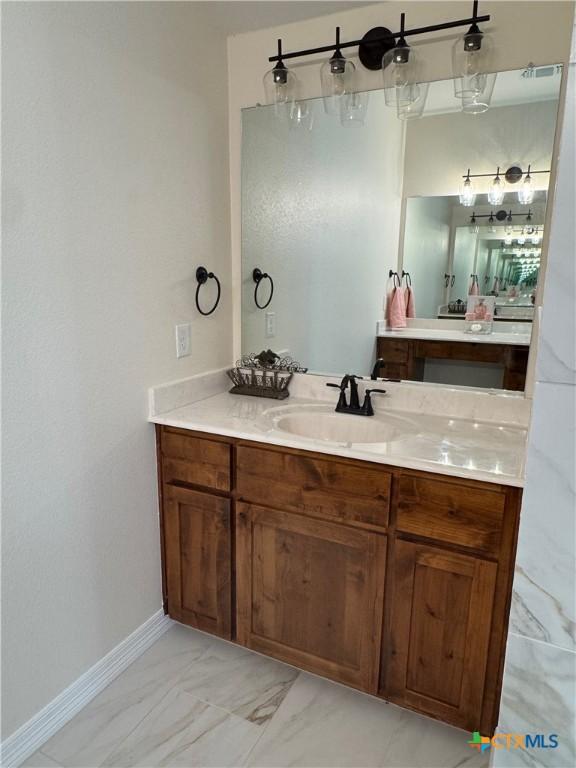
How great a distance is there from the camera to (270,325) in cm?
216

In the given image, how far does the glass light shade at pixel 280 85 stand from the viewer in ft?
6.00

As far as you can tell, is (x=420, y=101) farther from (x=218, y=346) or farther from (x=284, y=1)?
(x=218, y=346)

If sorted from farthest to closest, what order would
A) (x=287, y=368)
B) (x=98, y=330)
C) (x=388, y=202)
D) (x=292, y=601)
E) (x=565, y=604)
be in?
1. (x=287, y=368)
2. (x=388, y=202)
3. (x=292, y=601)
4. (x=98, y=330)
5. (x=565, y=604)

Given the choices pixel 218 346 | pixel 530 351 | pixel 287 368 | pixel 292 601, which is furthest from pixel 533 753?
pixel 218 346

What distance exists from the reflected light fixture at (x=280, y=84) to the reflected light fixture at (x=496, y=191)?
0.83 metres

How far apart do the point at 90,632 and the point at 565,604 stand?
4.70 feet

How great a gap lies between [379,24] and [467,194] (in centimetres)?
67

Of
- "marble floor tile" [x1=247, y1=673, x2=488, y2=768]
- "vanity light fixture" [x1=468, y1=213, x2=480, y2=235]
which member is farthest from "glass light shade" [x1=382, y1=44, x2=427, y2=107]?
"marble floor tile" [x1=247, y1=673, x2=488, y2=768]

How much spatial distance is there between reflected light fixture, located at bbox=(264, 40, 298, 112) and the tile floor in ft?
7.00

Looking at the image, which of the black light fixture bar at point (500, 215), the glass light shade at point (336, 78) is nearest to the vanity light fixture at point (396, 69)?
the glass light shade at point (336, 78)

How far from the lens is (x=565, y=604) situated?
2.90ft

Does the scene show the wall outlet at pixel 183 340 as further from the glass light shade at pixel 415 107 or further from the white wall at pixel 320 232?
the glass light shade at pixel 415 107

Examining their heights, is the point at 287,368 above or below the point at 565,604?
above

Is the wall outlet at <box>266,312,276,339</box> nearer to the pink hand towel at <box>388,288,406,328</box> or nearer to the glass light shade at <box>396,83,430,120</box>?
the pink hand towel at <box>388,288,406,328</box>
